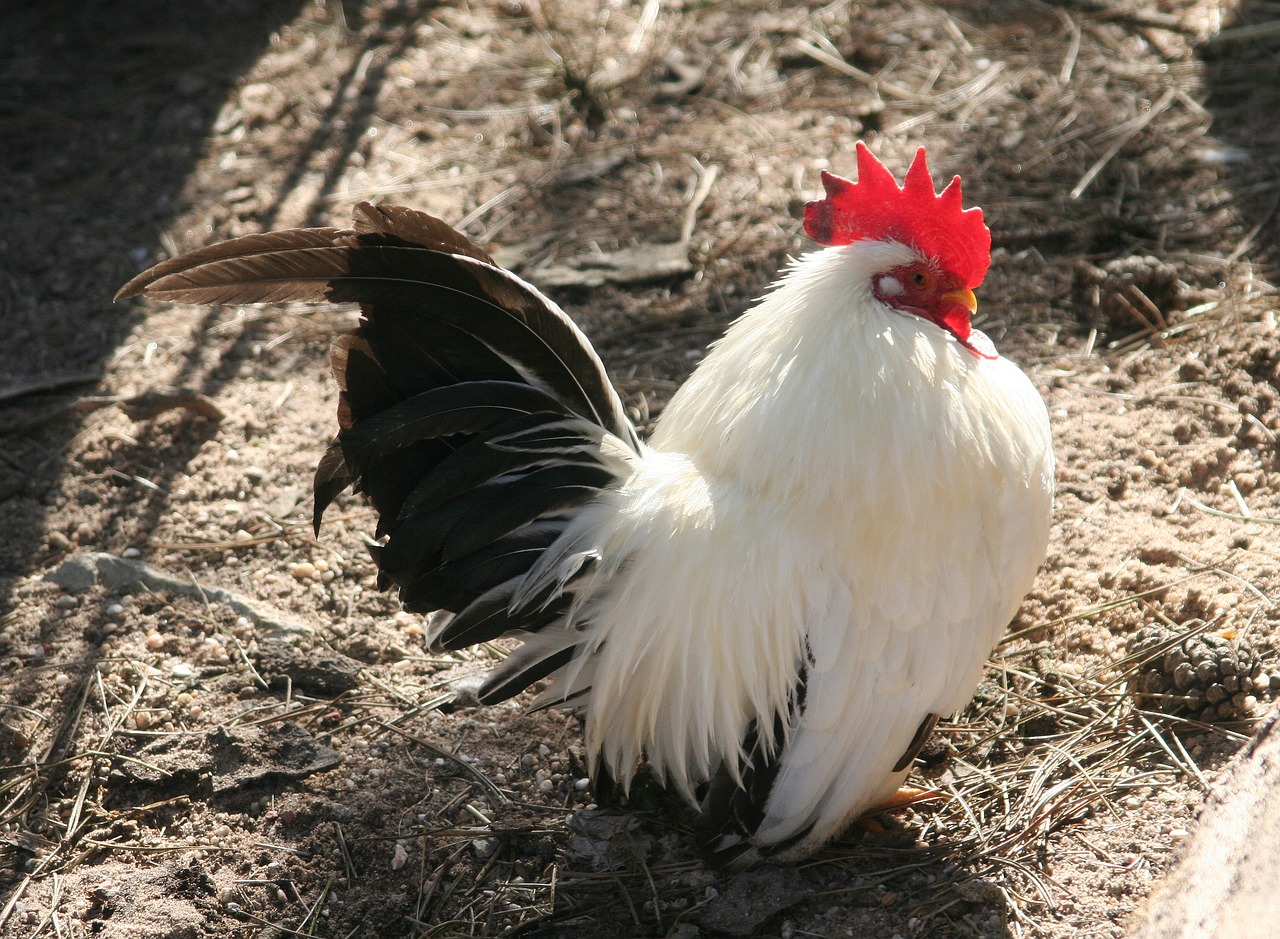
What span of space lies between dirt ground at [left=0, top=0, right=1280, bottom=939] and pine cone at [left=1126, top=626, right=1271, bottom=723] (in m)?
0.01

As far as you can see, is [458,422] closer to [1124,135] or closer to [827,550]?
[827,550]

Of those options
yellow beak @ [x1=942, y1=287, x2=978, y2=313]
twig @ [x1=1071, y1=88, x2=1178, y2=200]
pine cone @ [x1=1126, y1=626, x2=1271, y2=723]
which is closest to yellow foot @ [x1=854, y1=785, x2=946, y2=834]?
pine cone @ [x1=1126, y1=626, x2=1271, y2=723]

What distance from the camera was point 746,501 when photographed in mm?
2744

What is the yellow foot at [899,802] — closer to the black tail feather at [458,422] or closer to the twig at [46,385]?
the black tail feather at [458,422]

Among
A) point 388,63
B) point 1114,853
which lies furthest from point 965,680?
point 388,63

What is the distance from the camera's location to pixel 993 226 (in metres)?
5.02

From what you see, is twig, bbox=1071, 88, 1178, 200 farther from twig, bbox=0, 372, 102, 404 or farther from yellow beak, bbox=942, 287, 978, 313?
twig, bbox=0, 372, 102, 404

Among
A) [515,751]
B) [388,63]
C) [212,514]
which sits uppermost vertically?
[388,63]

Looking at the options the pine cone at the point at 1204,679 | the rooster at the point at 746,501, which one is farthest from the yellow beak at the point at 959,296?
the pine cone at the point at 1204,679

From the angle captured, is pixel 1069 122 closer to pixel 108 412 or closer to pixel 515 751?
pixel 515 751

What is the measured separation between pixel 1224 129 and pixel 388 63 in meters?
4.90

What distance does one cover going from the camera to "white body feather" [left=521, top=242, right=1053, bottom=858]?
104 inches

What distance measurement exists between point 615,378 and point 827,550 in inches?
85.2

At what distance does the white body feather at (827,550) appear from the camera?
2648mm
